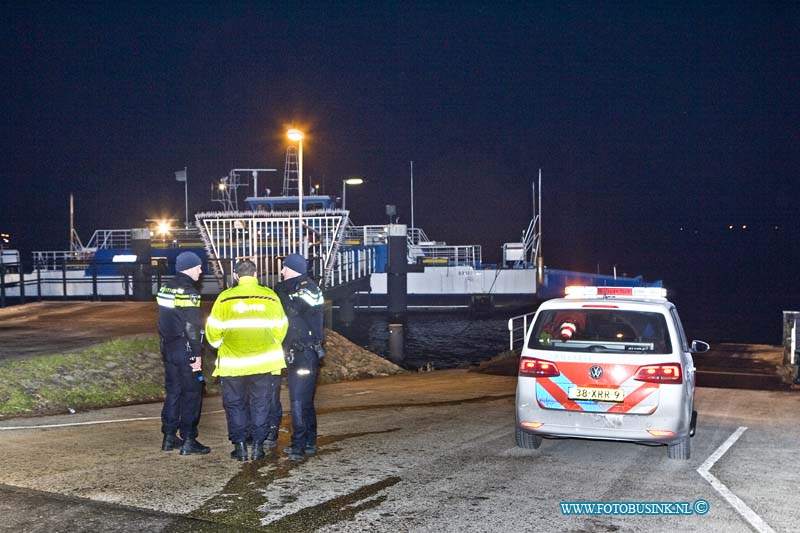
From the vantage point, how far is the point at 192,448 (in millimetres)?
6609

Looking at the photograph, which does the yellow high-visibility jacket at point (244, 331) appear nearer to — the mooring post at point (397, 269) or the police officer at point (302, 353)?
the police officer at point (302, 353)

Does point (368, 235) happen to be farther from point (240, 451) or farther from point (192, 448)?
point (240, 451)

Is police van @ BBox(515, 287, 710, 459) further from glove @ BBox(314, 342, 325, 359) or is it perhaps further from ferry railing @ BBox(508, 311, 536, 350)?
ferry railing @ BBox(508, 311, 536, 350)

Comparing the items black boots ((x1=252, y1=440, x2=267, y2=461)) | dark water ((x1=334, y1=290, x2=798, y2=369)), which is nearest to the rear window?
black boots ((x1=252, y1=440, x2=267, y2=461))

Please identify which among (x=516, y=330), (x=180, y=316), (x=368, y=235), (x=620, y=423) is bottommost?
(x=516, y=330)

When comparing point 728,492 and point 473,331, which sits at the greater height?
point 728,492

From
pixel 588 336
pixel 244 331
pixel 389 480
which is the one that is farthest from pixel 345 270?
pixel 389 480

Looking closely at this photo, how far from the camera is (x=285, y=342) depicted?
655cm

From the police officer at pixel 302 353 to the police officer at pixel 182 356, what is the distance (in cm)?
82

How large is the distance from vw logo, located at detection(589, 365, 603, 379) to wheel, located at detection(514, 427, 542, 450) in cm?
86

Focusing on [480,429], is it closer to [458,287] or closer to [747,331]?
[747,331]

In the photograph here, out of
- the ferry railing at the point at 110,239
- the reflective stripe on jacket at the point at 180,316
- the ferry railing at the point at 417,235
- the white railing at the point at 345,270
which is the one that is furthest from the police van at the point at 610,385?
the ferry railing at the point at 417,235

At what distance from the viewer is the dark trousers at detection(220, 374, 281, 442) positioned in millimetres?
6344

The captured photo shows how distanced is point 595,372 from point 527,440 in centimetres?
102
